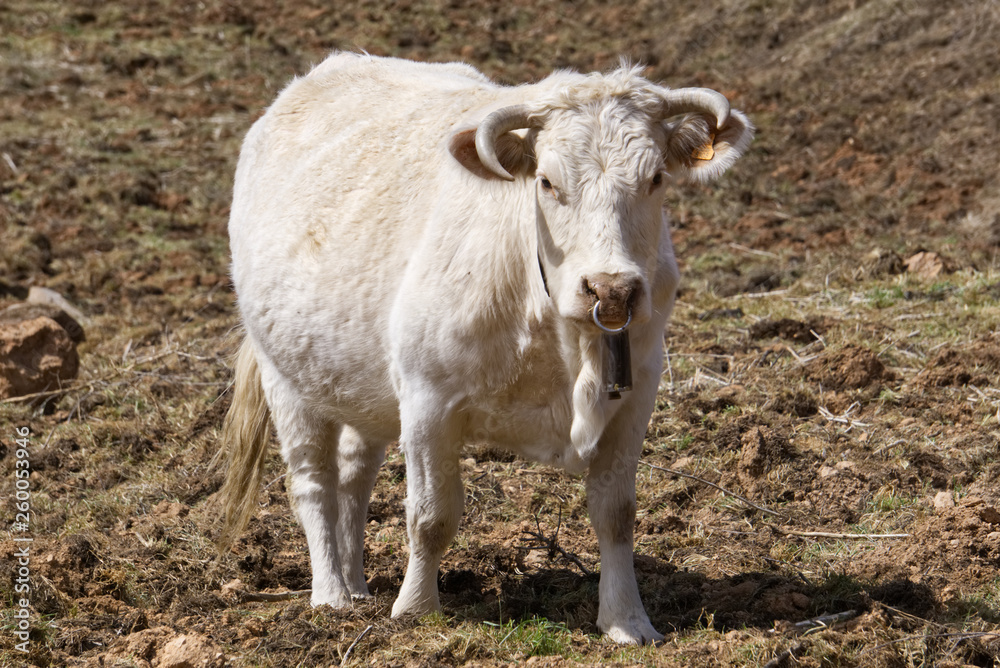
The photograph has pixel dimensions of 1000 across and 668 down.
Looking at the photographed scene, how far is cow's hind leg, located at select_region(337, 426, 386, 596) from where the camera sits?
5180mm

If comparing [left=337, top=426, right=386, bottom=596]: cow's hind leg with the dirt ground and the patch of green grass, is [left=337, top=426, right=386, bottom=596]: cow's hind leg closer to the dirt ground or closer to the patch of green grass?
the dirt ground

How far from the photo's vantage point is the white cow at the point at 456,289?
12.6ft

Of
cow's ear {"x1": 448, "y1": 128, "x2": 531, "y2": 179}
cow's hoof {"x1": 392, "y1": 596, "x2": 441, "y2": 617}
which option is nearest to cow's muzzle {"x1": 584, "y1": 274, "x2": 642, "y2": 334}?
cow's ear {"x1": 448, "y1": 128, "x2": 531, "y2": 179}

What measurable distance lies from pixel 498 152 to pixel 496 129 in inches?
7.4

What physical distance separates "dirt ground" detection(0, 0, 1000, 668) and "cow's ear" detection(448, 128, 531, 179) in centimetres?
183

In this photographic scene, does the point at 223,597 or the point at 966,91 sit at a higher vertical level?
the point at 966,91

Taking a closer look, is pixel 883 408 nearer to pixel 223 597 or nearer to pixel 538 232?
pixel 538 232

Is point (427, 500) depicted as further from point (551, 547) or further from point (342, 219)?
point (342, 219)

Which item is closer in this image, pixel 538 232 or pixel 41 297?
pixel 538 232

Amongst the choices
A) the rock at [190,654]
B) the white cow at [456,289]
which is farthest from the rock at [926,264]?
the rock at [190,654]

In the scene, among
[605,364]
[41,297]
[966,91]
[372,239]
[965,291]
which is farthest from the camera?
[966,91]

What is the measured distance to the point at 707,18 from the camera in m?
17.1

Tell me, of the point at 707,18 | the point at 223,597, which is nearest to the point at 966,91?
the point at 707,18

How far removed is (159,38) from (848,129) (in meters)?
11.1
